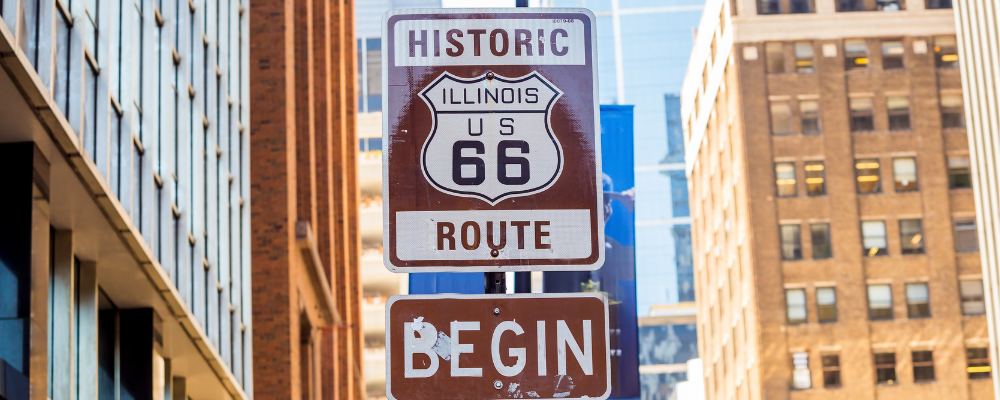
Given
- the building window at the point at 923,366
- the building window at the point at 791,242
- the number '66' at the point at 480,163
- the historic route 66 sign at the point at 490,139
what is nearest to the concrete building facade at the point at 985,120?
the building window at the point at 923,366

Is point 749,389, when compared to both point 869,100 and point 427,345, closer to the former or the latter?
point 869,100

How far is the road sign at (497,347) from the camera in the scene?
5152mm

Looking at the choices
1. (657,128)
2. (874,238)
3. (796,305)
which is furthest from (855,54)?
(657,128)

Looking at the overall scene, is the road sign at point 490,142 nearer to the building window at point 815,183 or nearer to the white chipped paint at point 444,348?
the white chipped paint at point 444,348

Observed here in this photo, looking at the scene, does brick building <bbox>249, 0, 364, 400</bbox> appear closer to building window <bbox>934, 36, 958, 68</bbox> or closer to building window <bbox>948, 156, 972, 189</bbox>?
building window <bbox>948, 156, 972, 189</bbox>

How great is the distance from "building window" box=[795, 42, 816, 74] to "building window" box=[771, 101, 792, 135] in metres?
2.10

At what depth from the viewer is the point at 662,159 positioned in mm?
194375

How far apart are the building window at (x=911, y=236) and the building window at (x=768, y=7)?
13.0 m

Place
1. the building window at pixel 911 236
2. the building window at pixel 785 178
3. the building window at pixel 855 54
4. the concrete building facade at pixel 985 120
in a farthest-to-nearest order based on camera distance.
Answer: the building window at pixel 855 54 → the building window at pixel 785 178 → the building window at pixel 911 236 → the concrete building facade at pixel 985 120

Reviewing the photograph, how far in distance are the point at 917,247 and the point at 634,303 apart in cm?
5021

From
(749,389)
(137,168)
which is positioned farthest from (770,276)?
(137,168)

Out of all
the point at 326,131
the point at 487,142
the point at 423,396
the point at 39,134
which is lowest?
the point at 423,396

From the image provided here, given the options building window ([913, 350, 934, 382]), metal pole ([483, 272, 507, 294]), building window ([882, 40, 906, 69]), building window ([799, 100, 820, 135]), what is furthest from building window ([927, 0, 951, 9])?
metal pole ([483, 272, 507, 294])

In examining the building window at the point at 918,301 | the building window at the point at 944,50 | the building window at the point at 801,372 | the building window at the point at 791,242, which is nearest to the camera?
the building window at the point at 801,372
